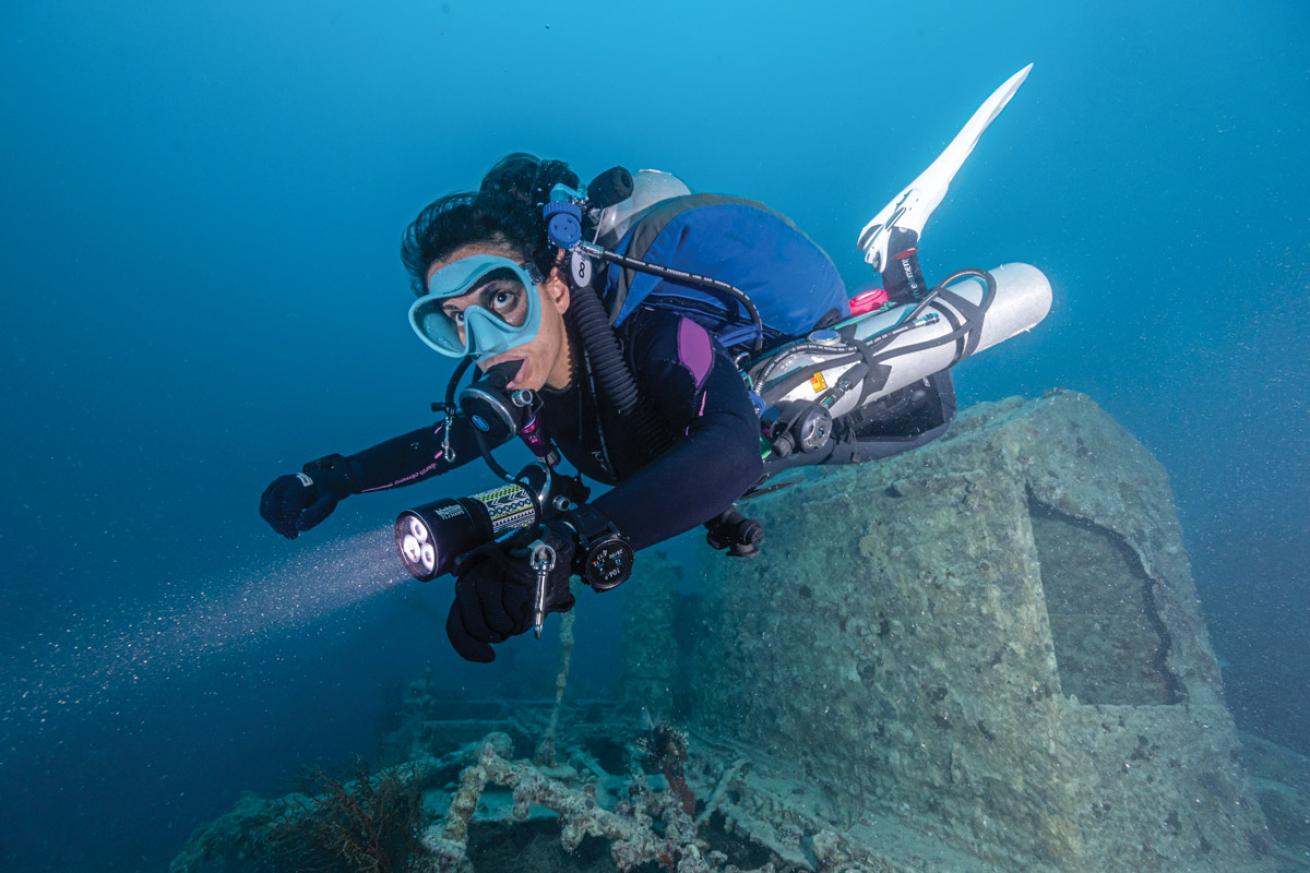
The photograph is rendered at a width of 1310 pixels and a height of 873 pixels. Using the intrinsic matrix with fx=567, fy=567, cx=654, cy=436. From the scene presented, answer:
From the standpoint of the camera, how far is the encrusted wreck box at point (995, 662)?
4547 millimetres

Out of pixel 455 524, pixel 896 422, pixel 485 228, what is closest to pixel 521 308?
pixel 485 228

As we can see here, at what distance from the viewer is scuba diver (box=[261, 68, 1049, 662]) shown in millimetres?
1649

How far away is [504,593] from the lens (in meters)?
1.40

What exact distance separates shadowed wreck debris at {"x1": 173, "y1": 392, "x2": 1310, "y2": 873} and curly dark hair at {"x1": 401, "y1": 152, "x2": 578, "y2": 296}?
4.09 m

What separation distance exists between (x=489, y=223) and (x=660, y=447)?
1.40 metres

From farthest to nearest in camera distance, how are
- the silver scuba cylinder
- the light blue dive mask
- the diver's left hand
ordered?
the silver scuba cylinder < the light blue dive mask < the diver's left hand

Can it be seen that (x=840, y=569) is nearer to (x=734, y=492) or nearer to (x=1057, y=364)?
(x=734, y=492)

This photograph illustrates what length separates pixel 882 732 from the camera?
5.30 metres

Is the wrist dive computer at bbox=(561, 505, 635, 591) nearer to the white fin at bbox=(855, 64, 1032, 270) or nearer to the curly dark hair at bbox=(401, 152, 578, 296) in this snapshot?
the curly dark hair at bbox=(401, 152, 578, 296)

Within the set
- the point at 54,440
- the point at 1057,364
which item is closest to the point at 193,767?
the point at 54,440

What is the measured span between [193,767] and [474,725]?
1785 cm

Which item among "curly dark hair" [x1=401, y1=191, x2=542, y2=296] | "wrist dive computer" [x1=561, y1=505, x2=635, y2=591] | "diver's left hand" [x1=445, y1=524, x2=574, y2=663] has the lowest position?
"diver's left hand" [x1=445, y1=524, x2=574, y2=663]

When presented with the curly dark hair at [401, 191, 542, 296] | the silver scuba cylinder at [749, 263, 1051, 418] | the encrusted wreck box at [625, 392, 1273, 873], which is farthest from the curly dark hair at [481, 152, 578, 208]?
the encrusted wreck box at [625, 392, 1273, 873]

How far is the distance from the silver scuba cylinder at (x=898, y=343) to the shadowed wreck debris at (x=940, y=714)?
194 cm
